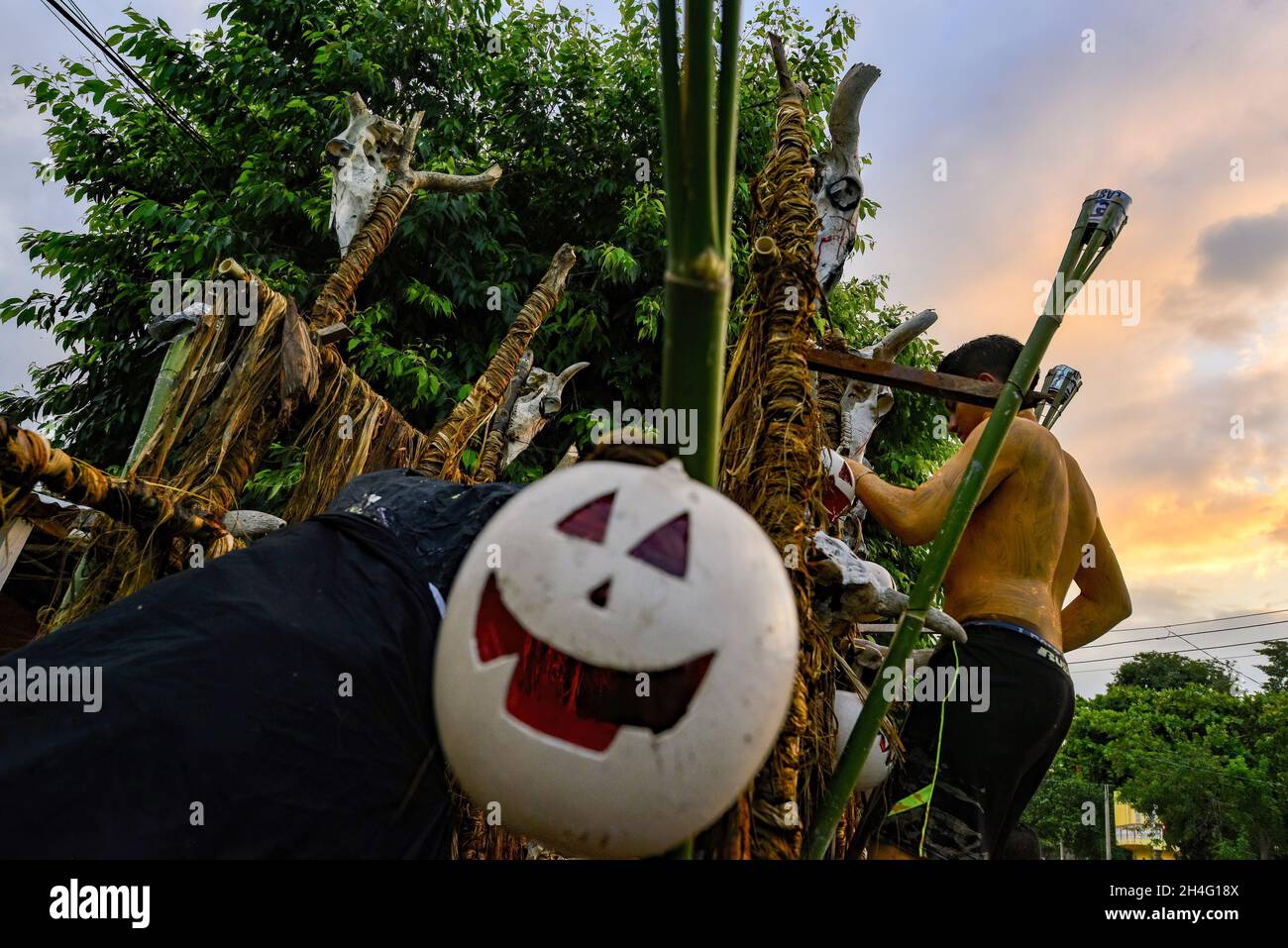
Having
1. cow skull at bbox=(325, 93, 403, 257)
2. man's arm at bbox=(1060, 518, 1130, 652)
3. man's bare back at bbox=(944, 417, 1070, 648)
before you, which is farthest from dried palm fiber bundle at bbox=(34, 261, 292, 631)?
man's arm at bbox=(1060, 518, 1130, 652)

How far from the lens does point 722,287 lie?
0.88 metres

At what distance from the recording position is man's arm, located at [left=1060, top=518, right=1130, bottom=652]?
3.07 metres

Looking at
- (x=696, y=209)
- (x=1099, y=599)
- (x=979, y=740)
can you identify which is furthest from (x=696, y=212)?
(x=1099, y=599)

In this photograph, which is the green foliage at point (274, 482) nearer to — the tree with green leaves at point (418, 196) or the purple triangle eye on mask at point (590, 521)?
the tree with green leaves at point (418, 196)

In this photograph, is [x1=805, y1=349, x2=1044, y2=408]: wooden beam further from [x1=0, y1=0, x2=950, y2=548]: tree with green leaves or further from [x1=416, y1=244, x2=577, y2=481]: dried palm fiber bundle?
[x1=0, y1=0, x2=950, y2=548]: tree with green leaves

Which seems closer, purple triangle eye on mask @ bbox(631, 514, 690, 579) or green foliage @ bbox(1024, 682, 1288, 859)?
purple triangle eye on mask @ bbox(631, 514, 690, 579)

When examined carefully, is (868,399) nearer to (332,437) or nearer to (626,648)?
(332,437)

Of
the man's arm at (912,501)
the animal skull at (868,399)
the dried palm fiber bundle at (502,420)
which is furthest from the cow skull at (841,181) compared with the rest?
the dried palm fiber bundle at (502,420)

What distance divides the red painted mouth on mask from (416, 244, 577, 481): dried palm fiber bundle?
2938 mm

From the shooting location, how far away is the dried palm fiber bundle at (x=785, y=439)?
156 centimetres

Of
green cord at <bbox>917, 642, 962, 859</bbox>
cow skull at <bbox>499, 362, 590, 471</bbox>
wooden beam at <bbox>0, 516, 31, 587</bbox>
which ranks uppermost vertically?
cow skull at <bbox>499, 362, 590, 471</bbox>

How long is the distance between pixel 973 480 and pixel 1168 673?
38340mm
